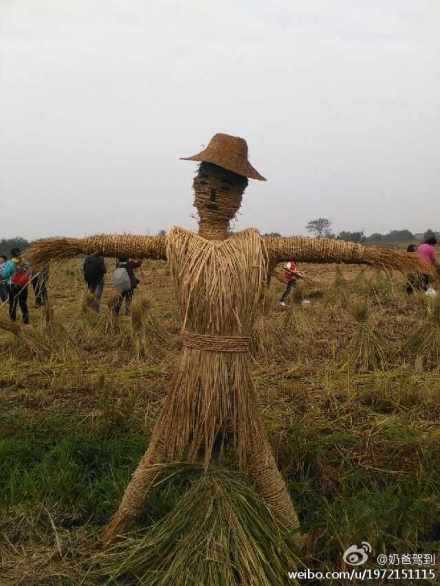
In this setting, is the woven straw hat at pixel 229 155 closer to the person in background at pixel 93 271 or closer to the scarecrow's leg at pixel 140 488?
the scarecrow's leg at pixel 140 488

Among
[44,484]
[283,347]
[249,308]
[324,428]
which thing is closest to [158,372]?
A: [283,347]

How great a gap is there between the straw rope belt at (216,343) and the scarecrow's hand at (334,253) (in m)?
0.41

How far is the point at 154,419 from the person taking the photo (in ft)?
12.0

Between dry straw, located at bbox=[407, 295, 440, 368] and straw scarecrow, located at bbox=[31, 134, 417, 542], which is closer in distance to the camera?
straw scarecrow, located at bbox=[31, 134, 417, 542]

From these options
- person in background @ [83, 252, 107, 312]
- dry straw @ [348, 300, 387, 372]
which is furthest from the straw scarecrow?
person in background @ [83, 252, 107, 312]

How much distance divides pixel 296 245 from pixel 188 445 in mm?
1029

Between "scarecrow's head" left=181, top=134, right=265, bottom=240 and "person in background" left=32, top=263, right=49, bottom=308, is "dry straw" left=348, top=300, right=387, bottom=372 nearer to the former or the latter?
"scarecrow's head" left=181, top=134, right=265, bottom=240

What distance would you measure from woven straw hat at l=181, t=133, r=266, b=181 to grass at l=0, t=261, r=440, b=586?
0.65 meters

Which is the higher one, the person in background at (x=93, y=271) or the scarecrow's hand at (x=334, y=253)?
the scarecrow's hand at (x=334, y=253)

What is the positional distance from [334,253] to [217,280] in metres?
0.56

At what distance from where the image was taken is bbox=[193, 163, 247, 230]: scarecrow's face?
7.13 feet

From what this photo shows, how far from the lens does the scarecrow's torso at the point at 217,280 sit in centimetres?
200

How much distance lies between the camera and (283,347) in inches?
219

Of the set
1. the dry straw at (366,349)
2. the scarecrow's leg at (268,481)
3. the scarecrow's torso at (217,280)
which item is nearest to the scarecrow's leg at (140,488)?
the scarecrow's leg at (268,481)
